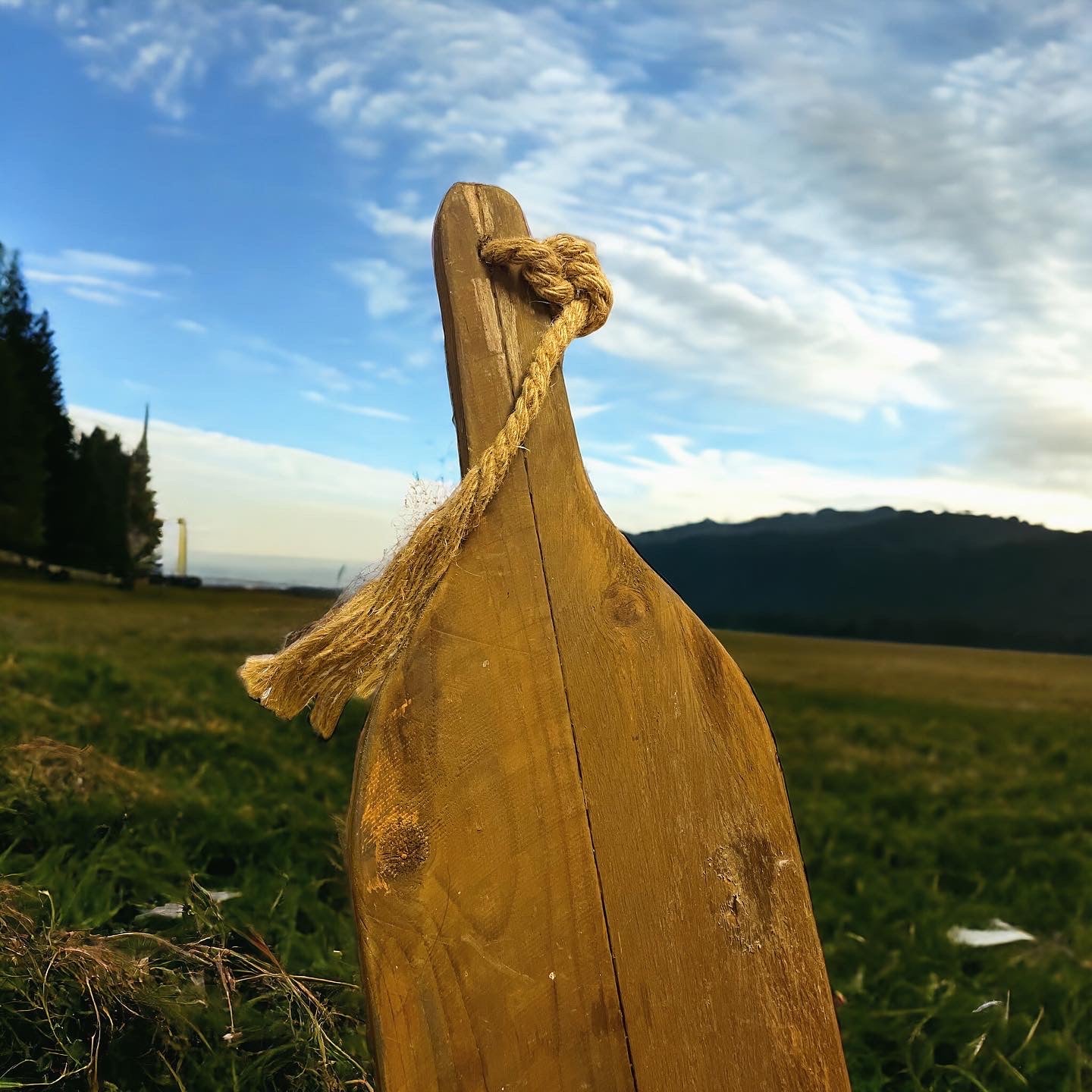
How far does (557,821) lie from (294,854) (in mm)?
2071

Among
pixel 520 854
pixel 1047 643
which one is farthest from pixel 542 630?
pixel 1047 643

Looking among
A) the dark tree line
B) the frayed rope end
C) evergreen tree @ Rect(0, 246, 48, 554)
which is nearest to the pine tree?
the dark tree line

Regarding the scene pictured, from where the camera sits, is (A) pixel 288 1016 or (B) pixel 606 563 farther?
(A) pixel 288 1016

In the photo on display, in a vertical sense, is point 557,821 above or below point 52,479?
below

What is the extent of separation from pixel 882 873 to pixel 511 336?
2.98m

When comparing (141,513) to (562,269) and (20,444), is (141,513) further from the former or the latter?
(562,269)

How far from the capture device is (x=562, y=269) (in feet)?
3.40

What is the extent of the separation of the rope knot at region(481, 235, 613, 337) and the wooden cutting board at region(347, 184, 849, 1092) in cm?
3

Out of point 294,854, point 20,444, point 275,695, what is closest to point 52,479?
point 20,444

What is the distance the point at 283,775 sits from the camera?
3252mm

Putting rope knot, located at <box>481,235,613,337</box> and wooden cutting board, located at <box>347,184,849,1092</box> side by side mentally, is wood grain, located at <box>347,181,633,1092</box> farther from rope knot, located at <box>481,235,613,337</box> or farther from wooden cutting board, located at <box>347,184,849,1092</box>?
rope knot, located at <box>481,235,613,337</box>

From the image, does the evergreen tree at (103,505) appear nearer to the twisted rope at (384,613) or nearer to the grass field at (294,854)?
the grass field at (294,854)

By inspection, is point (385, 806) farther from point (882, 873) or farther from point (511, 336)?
point (882, 873)

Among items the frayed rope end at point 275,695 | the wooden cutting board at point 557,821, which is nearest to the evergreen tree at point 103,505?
the frayed rope end at point 275,695
